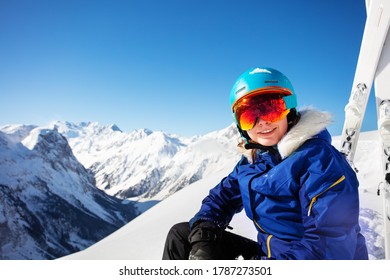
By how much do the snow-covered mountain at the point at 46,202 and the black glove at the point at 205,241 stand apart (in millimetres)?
85654

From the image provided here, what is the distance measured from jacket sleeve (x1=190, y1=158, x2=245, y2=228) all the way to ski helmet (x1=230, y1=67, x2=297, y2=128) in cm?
50

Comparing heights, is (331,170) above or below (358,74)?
below

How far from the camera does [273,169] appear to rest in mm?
1518

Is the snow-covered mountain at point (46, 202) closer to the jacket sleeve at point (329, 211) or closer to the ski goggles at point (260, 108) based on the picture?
the ski goggles at point (260, 108)

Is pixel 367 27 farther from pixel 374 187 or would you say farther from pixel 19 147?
pixel 19 147

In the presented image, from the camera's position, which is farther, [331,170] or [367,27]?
[367,27]

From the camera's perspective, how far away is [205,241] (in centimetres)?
169

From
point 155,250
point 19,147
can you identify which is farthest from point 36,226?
point 155,250

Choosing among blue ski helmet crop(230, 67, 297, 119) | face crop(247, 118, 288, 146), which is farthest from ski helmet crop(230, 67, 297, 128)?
face crop(247, 118, 288, 146)

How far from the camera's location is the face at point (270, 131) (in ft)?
5.54

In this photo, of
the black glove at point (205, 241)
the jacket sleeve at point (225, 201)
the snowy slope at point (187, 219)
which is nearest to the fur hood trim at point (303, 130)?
the jacket sleeve at point (225, 201)

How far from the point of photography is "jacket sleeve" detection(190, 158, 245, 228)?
6.31 feet

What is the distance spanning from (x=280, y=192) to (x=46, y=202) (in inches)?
5101
